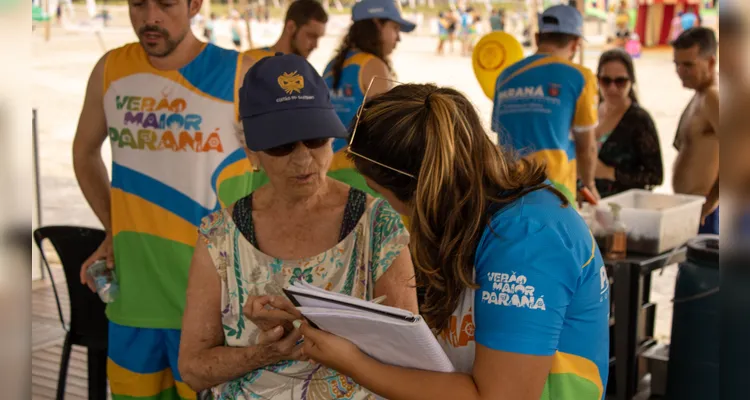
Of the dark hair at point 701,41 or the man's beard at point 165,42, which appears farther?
the dark hair at point 701,41

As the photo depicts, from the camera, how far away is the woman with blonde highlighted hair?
1.30 metres

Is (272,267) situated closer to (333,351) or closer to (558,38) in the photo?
(333,351)

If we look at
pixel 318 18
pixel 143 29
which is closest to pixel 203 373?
pixel 143 29

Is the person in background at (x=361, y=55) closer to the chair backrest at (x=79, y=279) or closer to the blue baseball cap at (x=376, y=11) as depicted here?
the blue baseball cap at (x=376, y=11)

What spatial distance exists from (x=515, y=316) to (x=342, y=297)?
317 mm

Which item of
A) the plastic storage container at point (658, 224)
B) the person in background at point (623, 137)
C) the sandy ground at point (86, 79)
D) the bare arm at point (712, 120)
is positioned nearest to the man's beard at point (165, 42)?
the plastic storage container at point (658, 224)

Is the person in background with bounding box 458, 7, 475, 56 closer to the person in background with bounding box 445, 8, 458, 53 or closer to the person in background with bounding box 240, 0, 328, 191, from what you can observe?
the person in background with bounding box 445, 8, 458, 53

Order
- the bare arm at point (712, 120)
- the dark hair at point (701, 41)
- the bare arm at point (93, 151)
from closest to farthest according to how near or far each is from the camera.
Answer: the bare arm at point (93, 151), the bare arm at point (712, 120), the dark hair at point (701, 41)

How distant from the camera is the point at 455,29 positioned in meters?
24.1

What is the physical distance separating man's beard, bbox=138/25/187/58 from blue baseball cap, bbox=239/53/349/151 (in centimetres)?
83

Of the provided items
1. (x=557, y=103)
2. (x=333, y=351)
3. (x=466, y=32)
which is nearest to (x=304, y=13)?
(x=557, y=103)

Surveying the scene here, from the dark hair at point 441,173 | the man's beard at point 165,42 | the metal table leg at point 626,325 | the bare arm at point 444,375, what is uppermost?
the man's beard at point 165,42

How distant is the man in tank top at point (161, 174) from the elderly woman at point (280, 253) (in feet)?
2.23

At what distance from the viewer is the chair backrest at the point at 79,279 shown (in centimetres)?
319
